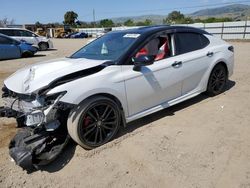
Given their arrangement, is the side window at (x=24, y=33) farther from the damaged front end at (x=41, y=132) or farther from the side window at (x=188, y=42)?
the damaged front end at (x=41, y=132)

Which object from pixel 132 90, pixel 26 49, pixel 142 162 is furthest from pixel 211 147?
pixel 26 49

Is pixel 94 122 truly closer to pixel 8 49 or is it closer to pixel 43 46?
pixel 8 49

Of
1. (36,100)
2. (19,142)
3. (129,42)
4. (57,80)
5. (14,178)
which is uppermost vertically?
(129,42)

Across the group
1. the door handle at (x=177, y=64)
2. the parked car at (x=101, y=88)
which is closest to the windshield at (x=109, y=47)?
the parked car at (x=101, y=88)

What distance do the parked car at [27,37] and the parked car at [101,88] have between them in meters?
15.8

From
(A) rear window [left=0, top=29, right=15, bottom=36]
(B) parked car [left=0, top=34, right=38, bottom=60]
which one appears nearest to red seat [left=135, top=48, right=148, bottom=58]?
(B) parked car [left=0, top=34, right=38, bottom=60]

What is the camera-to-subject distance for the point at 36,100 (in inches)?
136

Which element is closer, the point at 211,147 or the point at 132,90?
the point at 211,147

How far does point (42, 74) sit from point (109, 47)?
1.31 meters

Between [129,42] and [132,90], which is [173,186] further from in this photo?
[129,42]

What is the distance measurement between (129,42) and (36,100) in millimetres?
1775

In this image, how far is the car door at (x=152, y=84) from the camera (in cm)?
405

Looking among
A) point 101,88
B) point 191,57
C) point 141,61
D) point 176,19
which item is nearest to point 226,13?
point 176,19

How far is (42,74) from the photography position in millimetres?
3789
